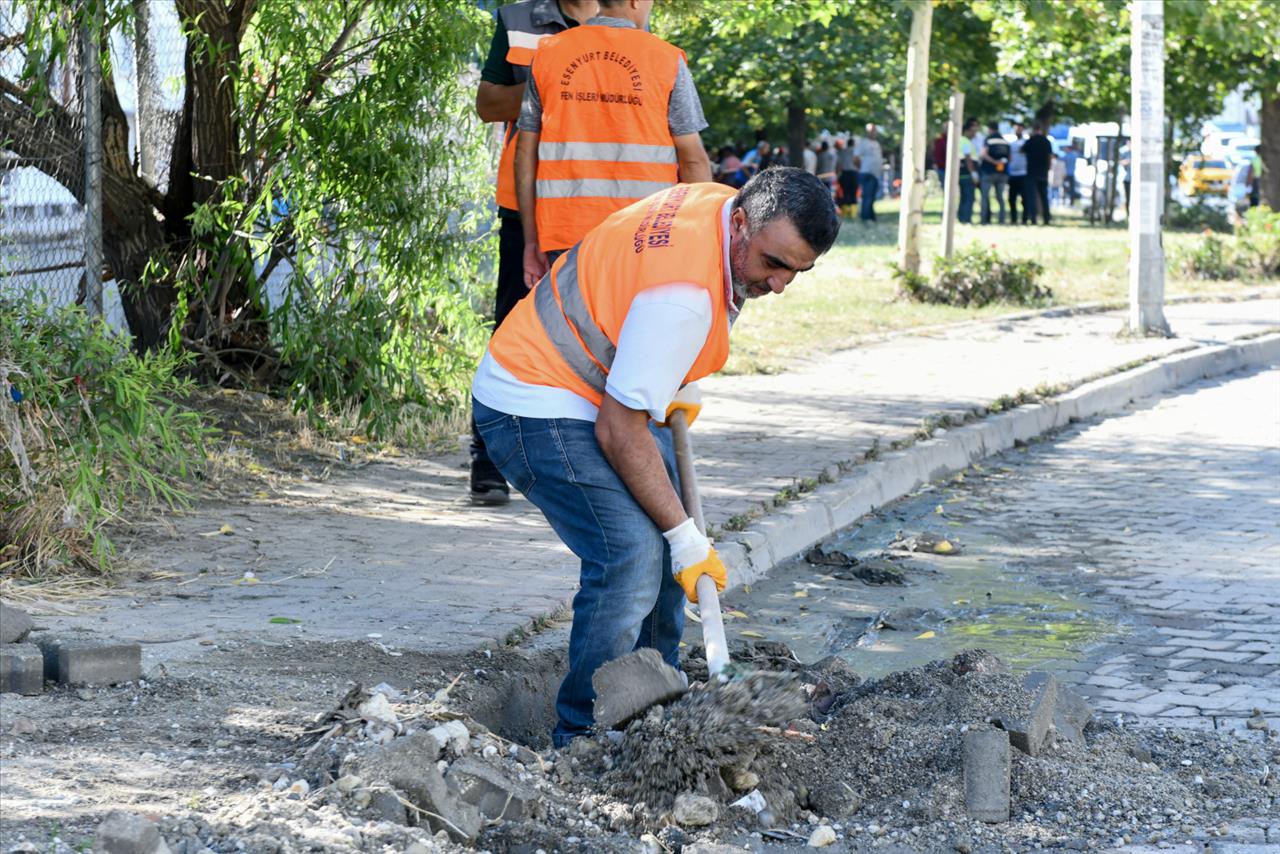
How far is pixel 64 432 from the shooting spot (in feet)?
17.9

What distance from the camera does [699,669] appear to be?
486cm

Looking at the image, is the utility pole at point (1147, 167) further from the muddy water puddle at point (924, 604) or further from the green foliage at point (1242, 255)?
the muddy water puddle at point (924, 604)

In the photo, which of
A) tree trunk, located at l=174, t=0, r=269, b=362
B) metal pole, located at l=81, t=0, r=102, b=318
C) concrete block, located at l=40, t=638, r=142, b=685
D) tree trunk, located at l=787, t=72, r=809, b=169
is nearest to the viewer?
concrete block, located at l=40, t=638, r=142, b=685

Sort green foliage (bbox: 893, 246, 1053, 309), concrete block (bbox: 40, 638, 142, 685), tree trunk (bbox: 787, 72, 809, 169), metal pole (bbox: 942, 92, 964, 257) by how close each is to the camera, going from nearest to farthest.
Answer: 1. concrete block (bbox: 40, 638, 142, 685)
2. green foliage (bbox: 893, 246, 1053, 309)
3. metal pole (bbox: 942, 92, 964, 257)
4. tree trunk (bbox: 787, 72, 809, 169)

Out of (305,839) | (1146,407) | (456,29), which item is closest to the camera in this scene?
(305,839)

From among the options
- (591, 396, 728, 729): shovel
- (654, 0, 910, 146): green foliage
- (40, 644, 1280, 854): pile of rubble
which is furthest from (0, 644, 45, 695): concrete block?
(654, 0, 910, 146): green foliage

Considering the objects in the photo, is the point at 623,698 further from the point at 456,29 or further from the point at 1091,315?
the point at 1091,315

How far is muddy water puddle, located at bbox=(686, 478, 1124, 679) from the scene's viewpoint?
560 cm

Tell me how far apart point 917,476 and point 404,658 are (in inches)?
164

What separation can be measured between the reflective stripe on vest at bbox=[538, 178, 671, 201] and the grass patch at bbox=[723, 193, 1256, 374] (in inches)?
197

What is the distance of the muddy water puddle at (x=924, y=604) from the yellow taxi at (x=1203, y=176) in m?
24.1

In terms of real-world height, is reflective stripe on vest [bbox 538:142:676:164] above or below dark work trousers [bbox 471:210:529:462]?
above

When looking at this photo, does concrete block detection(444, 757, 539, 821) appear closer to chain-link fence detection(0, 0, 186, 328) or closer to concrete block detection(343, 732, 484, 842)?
concrete block detection(343, 732, 484, 842)

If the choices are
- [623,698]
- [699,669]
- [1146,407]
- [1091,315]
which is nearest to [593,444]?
[623,698]
